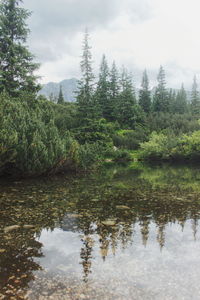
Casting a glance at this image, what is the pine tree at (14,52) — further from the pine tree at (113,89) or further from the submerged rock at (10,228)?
the pine tree at (113,89)

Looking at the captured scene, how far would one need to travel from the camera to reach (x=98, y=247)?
4.38 metres

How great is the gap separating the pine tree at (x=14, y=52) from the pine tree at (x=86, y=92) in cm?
1008

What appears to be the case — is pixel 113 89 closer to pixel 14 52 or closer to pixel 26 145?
pixel 14 52

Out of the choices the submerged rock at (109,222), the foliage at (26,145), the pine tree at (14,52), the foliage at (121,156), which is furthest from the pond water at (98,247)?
the foliage at (121,156)

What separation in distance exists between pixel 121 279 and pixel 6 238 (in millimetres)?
2657

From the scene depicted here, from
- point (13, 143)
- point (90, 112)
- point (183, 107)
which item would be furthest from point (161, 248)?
point (183, 107)

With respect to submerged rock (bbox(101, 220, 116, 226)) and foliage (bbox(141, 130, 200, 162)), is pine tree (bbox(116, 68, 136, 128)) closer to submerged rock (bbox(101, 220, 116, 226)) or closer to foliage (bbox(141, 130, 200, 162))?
foliage (bbox(141, 130, 200, 162))

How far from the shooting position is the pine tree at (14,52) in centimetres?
1815

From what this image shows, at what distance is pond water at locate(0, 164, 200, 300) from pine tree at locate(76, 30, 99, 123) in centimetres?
2163

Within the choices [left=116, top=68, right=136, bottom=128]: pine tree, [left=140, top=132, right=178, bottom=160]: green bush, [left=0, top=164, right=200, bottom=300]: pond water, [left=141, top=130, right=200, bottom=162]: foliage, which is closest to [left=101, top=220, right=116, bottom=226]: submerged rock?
[left=0, top=164, right=200, bottom=300]: pond water

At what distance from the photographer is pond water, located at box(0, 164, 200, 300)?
9.95 ft

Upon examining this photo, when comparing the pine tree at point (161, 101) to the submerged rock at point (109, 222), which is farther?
the pine tree at point (161, 101)

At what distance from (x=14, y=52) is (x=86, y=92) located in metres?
13.6

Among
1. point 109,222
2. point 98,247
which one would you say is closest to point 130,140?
point 109,222
